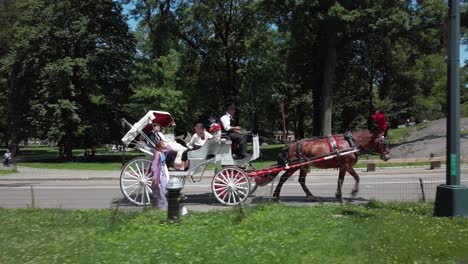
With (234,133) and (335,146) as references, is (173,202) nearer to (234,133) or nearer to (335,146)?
(234,133)

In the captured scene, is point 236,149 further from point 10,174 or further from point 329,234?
point 10,174

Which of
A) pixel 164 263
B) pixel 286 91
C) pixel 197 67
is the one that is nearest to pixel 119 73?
pixel 197 67

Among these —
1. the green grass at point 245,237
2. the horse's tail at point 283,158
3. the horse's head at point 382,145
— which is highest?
the horse's head at point 382,145

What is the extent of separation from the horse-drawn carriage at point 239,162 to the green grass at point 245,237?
90.4 inches

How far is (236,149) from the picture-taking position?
13336mm

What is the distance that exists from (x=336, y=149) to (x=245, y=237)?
5919 mm

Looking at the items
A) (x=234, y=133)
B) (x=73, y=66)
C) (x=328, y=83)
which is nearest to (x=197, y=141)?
(x=234, y=133)

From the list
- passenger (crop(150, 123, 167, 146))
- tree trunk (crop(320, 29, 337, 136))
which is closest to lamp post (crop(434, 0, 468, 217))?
passenger (crop(150, 123, 167, 146))

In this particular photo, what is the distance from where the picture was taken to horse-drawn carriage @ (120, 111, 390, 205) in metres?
12.6

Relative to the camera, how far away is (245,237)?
306 inches

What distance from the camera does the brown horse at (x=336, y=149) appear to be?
13070 mm

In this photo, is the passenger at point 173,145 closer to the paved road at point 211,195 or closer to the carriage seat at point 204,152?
the carriage seat at point 204,152

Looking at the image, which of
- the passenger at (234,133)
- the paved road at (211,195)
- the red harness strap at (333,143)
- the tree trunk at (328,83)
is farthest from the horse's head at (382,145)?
the tree trunk at (328,83)

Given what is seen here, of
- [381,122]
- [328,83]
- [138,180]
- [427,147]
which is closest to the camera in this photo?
[138,180]
